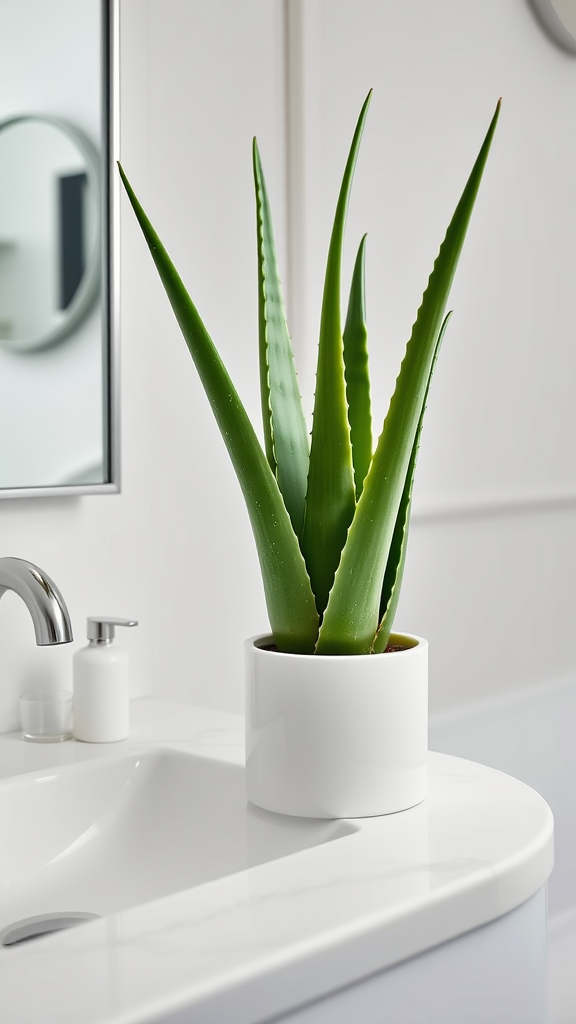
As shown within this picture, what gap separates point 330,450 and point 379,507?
6 centimetres

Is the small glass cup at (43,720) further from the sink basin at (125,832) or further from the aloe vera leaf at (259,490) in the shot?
the aloe vera leaf at (259,490)

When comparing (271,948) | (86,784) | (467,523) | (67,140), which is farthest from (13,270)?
(467,523)

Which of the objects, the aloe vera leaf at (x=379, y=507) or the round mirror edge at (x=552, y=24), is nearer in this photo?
the aloe vera leaf at (x=379, y=507)

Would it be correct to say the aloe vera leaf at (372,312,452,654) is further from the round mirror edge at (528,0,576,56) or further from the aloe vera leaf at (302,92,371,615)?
the round mirror edge at (528,0,576,56)

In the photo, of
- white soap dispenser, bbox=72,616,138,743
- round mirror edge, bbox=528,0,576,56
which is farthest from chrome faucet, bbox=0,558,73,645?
round mirror edge, bbox=528,0,576,56

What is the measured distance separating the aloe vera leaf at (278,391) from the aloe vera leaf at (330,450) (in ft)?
0.10

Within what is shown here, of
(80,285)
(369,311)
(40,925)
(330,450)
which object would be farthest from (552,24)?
(40,925)

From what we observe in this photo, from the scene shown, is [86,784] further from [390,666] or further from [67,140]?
[67,140]

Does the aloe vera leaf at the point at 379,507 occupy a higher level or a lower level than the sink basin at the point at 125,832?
higher

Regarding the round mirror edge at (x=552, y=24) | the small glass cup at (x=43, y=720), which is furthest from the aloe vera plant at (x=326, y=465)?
the round mirror edge at (x=552, y=24)

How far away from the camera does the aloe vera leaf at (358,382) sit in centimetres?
75

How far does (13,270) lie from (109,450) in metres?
0.17

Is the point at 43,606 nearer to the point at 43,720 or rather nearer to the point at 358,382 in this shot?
the point at 43,720

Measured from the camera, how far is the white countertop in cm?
44
